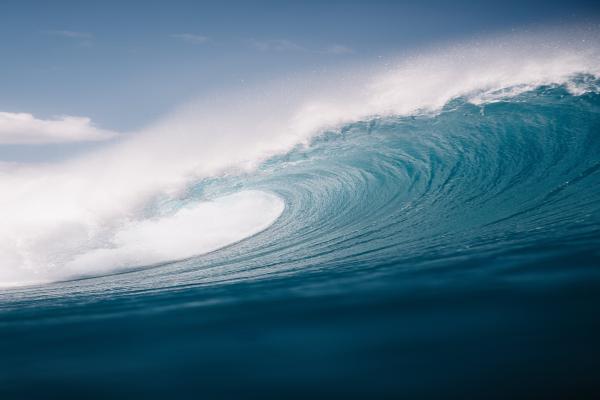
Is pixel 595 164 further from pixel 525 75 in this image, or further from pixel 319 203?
pixel 525 75

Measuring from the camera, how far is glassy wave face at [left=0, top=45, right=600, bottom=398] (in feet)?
5.05

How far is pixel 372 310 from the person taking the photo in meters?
2.22

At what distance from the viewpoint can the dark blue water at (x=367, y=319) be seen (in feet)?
4.96

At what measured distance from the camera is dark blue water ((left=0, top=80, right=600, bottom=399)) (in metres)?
1.51

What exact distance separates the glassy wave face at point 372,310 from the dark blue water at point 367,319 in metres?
0.01

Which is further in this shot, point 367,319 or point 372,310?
point 372,310

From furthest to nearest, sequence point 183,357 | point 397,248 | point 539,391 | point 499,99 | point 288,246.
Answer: point 499,99, point 288,246, point 397,248, point 183,357, point 539,391

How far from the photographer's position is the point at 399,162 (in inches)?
360

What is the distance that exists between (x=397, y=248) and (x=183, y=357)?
298 cm

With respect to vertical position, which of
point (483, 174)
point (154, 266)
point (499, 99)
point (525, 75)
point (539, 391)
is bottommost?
point (539, 391)

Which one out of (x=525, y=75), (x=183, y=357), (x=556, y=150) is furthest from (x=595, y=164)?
(x=183, y=357)

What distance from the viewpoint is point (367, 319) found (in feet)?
6.90

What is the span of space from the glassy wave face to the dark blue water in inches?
0.4

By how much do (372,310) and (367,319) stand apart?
135 millimetres
